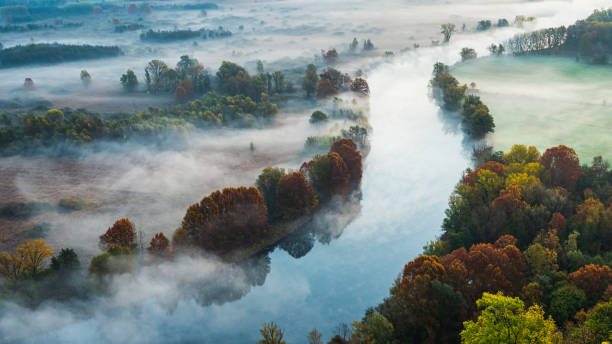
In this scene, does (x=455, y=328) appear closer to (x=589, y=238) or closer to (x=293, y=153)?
(x=589, y=238)

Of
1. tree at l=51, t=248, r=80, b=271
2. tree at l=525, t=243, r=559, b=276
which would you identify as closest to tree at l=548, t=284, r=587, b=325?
tree at l=525, t=243, r=559, b=276

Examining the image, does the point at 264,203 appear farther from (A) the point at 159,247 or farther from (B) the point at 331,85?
(B) the point at 331,85

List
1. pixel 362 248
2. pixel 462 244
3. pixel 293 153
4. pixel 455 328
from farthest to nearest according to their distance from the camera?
pixel 293 153
pixel 362 248
pixel 462 244
pixel 455 328

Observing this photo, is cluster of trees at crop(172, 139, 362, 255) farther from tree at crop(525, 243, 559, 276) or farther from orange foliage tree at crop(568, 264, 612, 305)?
orange foliage tree at crop(568, 264, 612, 305)

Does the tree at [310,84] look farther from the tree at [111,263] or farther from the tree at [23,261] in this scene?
the tree at [23,261]

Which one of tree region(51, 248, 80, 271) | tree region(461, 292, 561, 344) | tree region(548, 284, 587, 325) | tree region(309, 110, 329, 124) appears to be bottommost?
tree region(548, 284, 587, 325)

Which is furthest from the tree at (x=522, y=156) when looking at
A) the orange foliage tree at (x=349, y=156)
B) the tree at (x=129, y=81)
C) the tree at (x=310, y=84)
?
the tree at (x=129, y=81)

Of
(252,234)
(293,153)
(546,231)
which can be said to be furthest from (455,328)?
(293,153)
